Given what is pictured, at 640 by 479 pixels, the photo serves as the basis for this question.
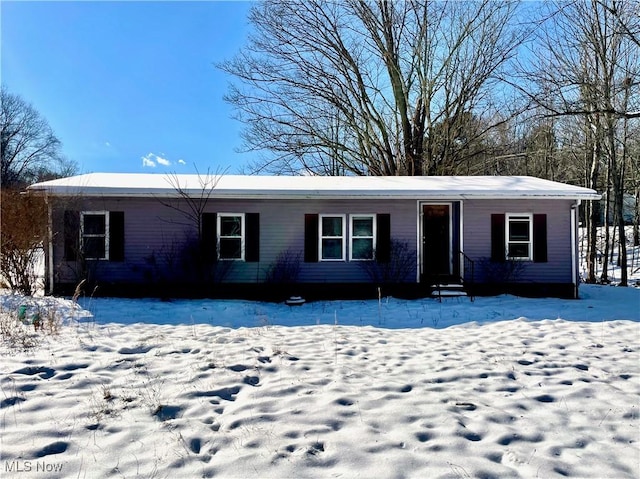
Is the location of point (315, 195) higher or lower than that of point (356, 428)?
higher

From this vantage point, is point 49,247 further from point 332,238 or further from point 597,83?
point 597,83

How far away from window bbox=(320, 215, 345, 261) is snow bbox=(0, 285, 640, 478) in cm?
414

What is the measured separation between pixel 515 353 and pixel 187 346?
14.0 feet

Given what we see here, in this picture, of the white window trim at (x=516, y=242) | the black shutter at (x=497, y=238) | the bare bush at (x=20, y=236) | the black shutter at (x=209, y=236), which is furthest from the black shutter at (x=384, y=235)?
the bare bush at (x=20, y=236)

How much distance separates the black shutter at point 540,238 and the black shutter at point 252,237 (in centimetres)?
742

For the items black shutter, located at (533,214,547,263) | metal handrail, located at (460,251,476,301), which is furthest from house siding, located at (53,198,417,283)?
black shutter, located at (533,214,547,263)

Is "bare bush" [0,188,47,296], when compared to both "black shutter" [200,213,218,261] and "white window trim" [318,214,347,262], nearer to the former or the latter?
"black shutter" [200,213,218,261]

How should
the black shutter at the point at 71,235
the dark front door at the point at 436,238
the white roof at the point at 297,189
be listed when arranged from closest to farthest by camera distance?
1. the white roof at the point at 297,189
2. the black shutter at the point at 71,235
3. the dark front door at the point at 436,238

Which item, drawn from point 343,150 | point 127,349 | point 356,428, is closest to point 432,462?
point 356,428

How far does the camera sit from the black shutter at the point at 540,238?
10445mm

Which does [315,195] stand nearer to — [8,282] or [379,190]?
[379,190]

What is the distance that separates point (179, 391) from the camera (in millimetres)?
3576

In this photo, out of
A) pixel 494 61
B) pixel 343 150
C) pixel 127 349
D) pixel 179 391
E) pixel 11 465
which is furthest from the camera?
pixel 343 150

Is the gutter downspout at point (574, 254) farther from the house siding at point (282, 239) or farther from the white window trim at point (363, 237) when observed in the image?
the white window trim at point (363, 237)
